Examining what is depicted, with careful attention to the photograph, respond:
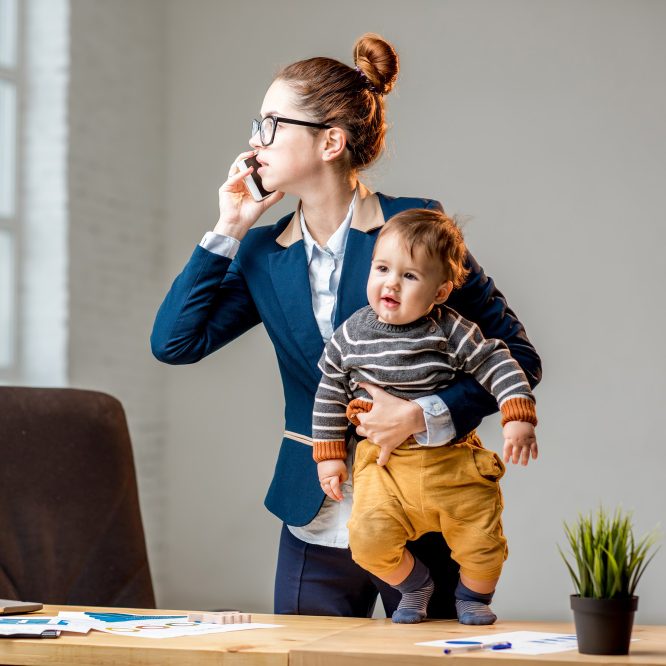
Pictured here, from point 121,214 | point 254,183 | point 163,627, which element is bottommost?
point 163,627

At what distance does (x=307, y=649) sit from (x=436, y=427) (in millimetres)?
427

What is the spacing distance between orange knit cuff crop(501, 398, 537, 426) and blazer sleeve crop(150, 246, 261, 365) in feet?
1.96

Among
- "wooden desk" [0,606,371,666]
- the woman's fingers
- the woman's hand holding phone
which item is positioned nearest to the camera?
"wooden desk" [0,606,371,666]

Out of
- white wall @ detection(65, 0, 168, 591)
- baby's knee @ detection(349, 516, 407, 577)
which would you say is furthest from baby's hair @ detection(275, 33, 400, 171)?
white wall @ detection(65, 0, 168, 591)

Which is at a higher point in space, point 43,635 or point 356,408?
point 356,408

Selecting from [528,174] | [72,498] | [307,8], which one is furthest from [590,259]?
[72,498]

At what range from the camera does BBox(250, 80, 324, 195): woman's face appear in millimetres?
1889

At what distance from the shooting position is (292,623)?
169cm

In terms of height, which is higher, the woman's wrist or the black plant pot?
the woman's wrist

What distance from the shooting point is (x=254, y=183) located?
2.00 metres

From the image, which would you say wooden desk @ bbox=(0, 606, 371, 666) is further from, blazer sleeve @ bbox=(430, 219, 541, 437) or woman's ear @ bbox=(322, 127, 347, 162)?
woman's ear @ bbox=(322, 127, 347, 162)

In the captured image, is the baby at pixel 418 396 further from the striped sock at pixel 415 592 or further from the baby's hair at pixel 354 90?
the baby's hair at pixel 354 90

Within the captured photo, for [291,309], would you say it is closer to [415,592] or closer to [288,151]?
[288,151]

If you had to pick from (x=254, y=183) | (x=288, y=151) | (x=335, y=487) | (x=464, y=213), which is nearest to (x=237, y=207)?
(x=254, y=183)
